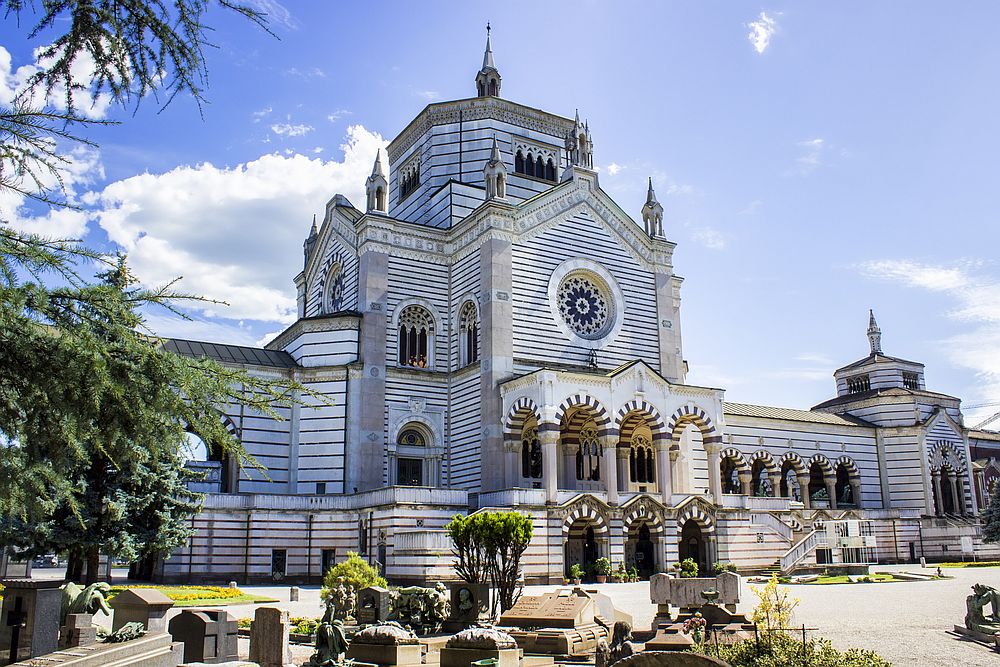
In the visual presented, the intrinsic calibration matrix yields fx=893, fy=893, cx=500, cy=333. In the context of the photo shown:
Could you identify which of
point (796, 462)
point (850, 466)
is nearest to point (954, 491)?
point (850, 466)

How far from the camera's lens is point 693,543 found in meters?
40.4

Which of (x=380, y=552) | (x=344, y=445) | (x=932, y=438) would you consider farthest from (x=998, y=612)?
(x=932, y=438)

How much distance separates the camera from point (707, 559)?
39188mm

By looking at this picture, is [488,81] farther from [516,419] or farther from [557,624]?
[557,624]

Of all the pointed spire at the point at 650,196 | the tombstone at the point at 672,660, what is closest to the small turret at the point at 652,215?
the pointed spire at the point at 650,196

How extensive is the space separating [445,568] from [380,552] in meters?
3.93

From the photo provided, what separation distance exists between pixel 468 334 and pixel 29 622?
1226 inches

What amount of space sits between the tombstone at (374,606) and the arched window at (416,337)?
73.1 ft

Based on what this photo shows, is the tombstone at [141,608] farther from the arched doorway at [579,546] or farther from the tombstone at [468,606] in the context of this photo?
the arched doorway at [579,546]

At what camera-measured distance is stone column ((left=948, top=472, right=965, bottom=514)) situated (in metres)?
55.1

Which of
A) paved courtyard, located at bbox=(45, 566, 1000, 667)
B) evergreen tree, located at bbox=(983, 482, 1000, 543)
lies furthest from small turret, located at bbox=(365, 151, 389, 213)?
evergreen tree, located at bbox=(983, 482, 1000, 543)

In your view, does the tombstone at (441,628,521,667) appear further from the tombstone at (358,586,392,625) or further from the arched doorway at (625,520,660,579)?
the arched doorway at (625,520,660,579)

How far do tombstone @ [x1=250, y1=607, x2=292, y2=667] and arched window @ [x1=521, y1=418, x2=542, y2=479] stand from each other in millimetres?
26392

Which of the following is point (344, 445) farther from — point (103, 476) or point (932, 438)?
point (932, 438)
